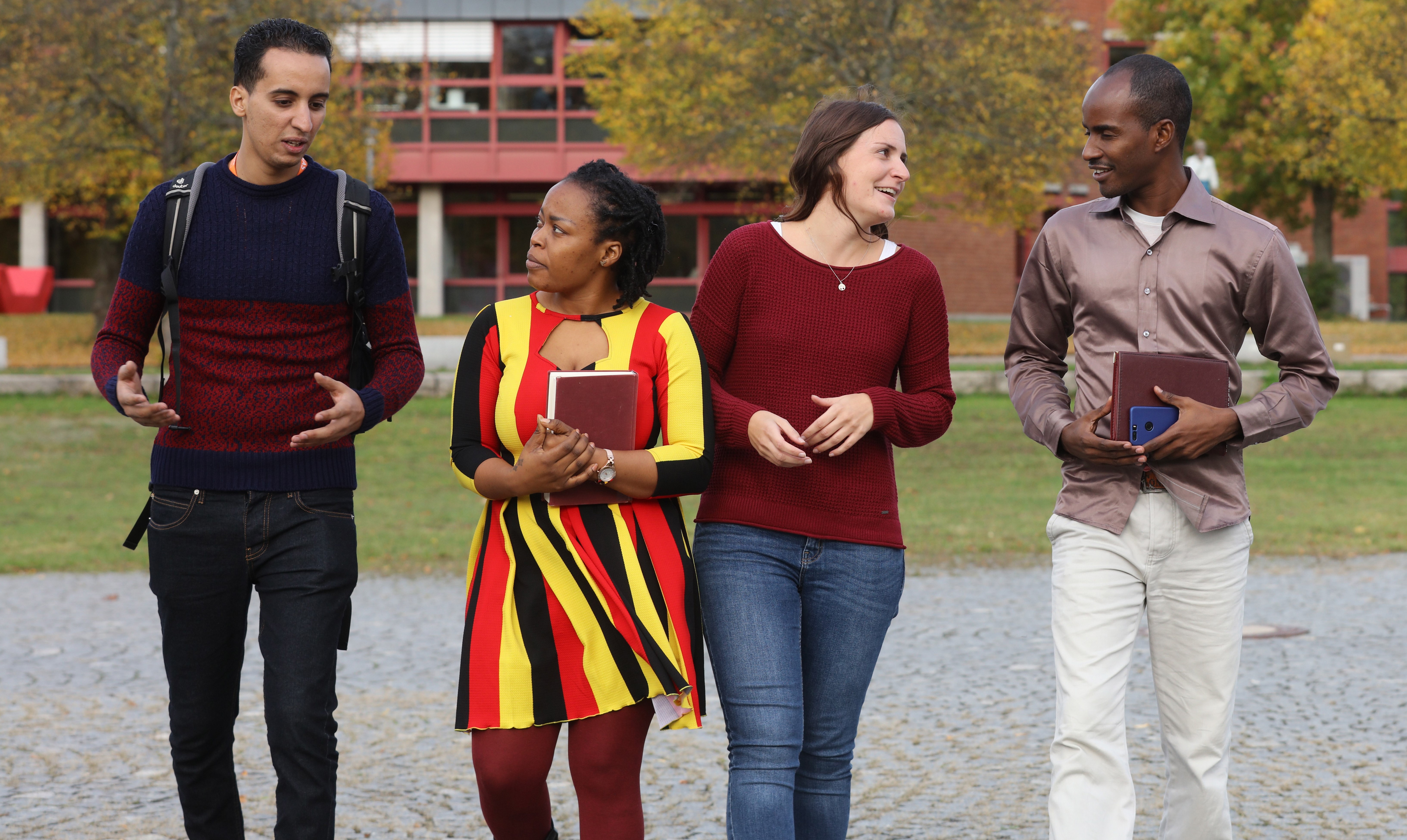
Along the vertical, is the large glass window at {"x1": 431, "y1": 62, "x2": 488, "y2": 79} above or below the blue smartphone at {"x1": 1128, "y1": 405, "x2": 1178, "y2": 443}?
above

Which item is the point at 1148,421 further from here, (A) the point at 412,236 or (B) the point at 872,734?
(A) the point at 412,236

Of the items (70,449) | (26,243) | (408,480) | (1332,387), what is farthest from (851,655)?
(26,243)

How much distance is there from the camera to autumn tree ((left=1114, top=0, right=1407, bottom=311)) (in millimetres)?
28922

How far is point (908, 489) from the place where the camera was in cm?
1459

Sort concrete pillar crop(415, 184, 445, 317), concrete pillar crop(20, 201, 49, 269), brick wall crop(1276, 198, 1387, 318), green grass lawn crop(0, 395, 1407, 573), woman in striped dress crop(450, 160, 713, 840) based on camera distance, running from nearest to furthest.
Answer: woman in striped dress crop(450, 160, 713, 840) → green grass lawn crop(0, 395, 1407, 573) → concrete pillar crop(20, 201, 49, 269) → concrete pillar crop(415, 184, 445, 317) → brick wall crop(1276, 198, 1387, 318)

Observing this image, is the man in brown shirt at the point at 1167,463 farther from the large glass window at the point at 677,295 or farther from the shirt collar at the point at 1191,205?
the large glass window at the point at 677,295

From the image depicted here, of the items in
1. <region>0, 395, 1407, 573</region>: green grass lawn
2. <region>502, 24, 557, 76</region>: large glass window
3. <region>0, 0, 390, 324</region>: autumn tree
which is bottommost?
<region>0, 395, 1407, 573</region>: green grass lawn

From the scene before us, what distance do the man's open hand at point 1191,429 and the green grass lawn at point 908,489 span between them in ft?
23.1

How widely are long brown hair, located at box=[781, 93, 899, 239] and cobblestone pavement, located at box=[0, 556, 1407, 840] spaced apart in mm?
1989

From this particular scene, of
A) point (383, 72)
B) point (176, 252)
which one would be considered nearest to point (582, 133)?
point (383, 72)

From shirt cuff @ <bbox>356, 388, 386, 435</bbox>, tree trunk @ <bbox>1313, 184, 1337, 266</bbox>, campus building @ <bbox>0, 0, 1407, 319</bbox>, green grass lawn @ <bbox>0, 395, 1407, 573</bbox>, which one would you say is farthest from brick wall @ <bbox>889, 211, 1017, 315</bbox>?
shirt cuff @ <bbox>356, 388, 386, 435</bbox>

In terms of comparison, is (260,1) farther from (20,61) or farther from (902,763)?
(902,763)

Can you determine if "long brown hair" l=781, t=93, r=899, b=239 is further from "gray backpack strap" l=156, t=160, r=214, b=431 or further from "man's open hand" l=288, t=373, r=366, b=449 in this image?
"gray backpack strap" l=156, t=160, r=214, b=431

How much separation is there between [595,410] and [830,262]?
761 mm
